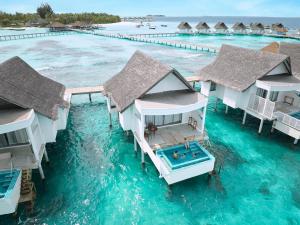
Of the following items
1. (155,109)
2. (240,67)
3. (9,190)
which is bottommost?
(9,190)

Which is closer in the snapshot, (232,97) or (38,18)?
(232,97)

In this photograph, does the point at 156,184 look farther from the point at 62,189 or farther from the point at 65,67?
the point at 65,67

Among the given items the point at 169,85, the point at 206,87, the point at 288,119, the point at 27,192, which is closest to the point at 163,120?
the point at 169,85

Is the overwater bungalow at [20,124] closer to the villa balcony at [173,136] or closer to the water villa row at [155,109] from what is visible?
the water villa row at [155,109]

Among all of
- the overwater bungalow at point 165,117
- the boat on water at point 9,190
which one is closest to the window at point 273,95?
the overwater bungalow at point 165,117

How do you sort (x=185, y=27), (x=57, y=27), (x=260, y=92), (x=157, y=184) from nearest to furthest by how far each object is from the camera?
1. (x=157, y=184)
2. (x=260, y=92)
3. (x=185, y=27)
4. (x=57, y=27)

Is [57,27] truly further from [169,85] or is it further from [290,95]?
[290,95]

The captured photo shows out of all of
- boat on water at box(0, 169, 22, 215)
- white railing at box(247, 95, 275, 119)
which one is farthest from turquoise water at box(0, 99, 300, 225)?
white railing at box(247, 95, 275, 119)
